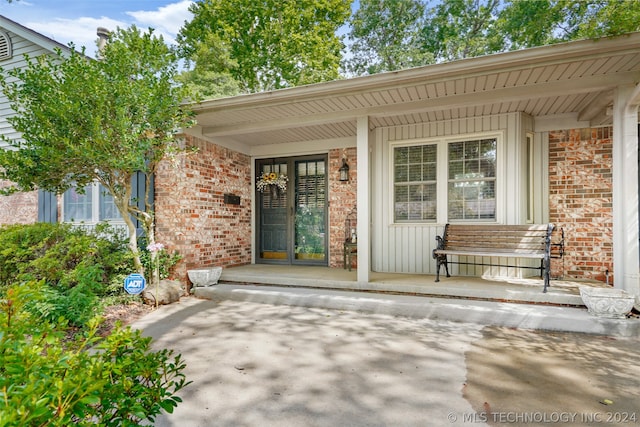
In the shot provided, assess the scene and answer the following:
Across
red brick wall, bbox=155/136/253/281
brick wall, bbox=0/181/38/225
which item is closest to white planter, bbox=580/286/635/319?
red brick wall, bbox=155/136/253/281

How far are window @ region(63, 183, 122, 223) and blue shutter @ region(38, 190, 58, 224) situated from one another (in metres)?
0.19

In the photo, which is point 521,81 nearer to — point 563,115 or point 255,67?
point 563,115

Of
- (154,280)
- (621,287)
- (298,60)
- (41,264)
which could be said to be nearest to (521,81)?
(621,287)

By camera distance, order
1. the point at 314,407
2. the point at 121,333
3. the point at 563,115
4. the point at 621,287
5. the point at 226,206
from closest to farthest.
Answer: the point at 121,333, the point at 314,407, the point at 621,287, the point at 563,115, the point at 226,206

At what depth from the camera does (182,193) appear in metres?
5.19

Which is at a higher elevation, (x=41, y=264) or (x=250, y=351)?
(x=41, y=264)

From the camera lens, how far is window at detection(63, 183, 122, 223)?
6.14 metres

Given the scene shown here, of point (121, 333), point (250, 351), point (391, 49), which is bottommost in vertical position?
point (250, 351)

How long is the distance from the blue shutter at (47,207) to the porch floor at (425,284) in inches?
145

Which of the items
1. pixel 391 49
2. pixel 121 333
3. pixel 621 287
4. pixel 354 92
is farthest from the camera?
pixel 391 49

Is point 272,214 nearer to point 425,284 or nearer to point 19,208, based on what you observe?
point 425,284

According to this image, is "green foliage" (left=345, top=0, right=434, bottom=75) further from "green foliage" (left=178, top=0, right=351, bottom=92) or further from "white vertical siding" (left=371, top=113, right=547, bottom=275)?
"white vertical siding" (left=371, top=113, right=547, bottom=275)

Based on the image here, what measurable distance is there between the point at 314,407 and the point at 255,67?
1411cm

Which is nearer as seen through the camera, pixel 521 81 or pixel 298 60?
pixel 521 81
